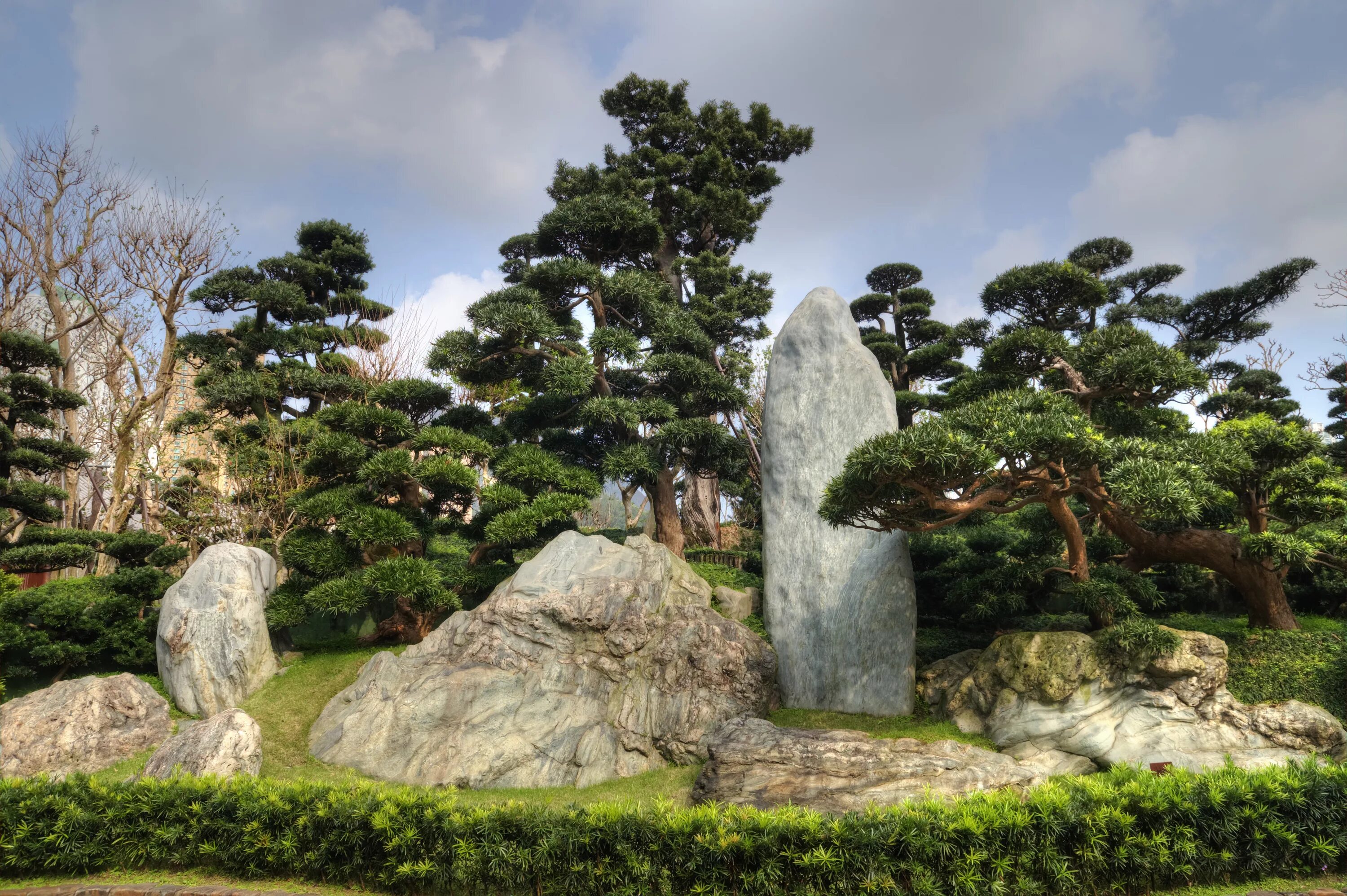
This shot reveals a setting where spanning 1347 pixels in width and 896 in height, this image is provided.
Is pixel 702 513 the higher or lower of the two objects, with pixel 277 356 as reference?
lower

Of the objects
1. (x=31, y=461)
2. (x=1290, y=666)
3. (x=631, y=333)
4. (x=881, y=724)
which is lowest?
(x=881, y=724)

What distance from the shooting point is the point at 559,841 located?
5.52 metres

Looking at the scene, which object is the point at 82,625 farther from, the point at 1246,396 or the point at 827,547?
the point at 1246,396

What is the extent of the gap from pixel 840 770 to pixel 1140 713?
376cm

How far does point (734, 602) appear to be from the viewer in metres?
11.8

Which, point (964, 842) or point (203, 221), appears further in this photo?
point (203, 221)

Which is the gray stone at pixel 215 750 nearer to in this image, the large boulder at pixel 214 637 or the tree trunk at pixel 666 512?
the large boulder at pixel 214 637

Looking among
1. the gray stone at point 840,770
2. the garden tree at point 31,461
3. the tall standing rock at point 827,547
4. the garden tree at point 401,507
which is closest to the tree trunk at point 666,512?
the garden tree at point 401,507

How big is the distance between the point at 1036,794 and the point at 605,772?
511cm

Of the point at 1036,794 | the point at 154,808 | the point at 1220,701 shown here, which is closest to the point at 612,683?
the point at 154,808

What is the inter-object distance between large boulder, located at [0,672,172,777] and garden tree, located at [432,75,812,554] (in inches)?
256

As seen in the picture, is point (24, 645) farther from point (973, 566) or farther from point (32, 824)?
point (973, 566)

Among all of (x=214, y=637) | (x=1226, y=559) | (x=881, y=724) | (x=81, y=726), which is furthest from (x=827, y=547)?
(x=81, y=726)

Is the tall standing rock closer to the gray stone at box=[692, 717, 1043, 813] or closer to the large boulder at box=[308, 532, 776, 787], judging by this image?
the large boulder at box=[308, 532, 776, 787]
